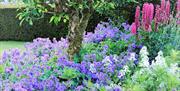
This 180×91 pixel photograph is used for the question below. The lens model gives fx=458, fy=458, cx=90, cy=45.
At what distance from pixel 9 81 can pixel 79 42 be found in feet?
3.99

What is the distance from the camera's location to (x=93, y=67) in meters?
5.07

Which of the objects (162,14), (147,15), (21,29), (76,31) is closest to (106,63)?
(76,31)

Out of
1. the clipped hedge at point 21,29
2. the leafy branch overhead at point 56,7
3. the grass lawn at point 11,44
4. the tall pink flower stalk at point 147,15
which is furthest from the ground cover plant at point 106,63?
the clipped hedge at point 21,29

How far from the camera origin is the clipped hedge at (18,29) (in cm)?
1217

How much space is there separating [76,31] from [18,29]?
6.86 m

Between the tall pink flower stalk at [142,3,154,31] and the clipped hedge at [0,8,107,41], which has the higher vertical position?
the tall pink flower stalk at [142,3,154,31]

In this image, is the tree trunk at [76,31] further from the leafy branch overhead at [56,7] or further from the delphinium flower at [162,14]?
the delphinium flower at [162,14]

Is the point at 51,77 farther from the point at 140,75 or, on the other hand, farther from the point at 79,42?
the point at 140,75

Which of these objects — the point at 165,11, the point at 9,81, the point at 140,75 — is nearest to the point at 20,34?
the point at 165,11

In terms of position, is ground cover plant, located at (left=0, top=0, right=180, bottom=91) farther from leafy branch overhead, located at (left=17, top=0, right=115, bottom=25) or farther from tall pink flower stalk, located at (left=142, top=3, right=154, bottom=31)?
leafy branch overhead, located at (left=17, top=0, right=115, bottom=25)

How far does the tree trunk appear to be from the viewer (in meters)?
5.65

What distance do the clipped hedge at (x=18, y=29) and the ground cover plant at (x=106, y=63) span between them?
16.0ft

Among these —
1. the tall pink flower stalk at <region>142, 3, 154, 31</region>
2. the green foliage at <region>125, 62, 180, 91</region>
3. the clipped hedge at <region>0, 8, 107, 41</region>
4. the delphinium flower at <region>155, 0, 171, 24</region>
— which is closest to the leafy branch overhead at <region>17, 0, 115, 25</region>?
the tall pink flower stalk at <region>142, 3, 154, 31</region>

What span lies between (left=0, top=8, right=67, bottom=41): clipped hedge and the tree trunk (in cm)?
626
